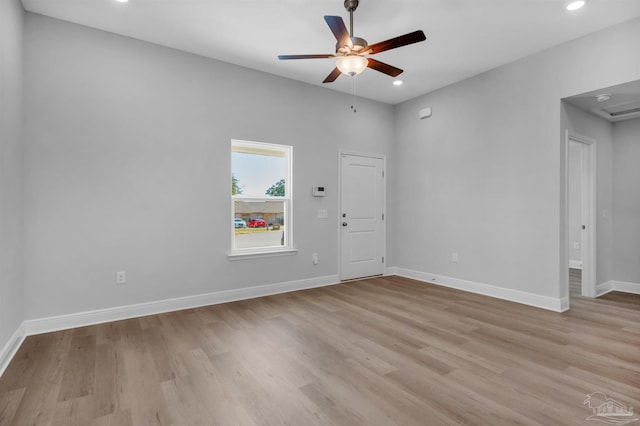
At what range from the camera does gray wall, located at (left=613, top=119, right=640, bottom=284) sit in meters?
4.59

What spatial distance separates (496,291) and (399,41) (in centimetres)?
354

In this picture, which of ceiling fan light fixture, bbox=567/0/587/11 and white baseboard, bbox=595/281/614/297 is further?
white baseboard, bbox=595/281/614/297

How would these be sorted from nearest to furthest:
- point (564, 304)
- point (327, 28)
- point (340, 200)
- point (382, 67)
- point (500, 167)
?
point (382, 67), point (327, 28), point (564, 304), point (500, 167), point (340, 200)

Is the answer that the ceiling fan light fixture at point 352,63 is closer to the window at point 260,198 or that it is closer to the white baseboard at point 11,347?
the window at point 260,198

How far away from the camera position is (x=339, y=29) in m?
2.42

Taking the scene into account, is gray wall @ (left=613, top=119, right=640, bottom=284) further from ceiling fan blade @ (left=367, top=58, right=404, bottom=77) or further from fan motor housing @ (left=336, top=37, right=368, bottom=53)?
fan motor housing @ (left=336, top=37, right=368, bottom=53)

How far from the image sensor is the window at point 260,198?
437 cm

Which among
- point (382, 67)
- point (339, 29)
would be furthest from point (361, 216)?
point (339, 29)

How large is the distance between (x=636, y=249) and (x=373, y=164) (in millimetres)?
4027

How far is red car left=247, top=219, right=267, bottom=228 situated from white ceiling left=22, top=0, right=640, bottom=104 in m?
2.13

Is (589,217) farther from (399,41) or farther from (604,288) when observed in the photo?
(399,41)

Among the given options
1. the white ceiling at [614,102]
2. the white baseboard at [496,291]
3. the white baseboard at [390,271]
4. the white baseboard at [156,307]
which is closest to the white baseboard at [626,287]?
the white baseboard at [496,291]

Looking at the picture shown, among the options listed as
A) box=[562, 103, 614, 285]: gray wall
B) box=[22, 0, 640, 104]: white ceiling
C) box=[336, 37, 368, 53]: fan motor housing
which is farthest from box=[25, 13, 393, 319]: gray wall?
box=[562, 103, 614, 285]: gray wall

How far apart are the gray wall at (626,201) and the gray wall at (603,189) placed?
64 mm
